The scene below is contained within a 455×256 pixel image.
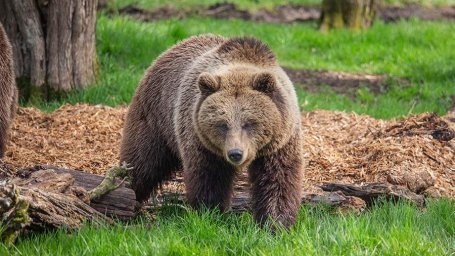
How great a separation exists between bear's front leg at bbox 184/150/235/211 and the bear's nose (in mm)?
472

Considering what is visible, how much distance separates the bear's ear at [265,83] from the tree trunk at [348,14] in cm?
962

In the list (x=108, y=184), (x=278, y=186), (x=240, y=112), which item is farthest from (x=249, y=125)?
(x=108, y=184)

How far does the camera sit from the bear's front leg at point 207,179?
5.64 metres

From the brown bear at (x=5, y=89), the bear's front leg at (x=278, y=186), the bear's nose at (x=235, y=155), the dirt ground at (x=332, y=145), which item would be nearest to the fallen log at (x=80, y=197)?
the dirt ground at (x=332, y=145)

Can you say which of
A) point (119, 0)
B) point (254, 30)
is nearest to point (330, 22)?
point (254, 30)

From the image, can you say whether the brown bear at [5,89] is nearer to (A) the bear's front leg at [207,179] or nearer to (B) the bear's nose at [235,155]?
(A) the bear's front leg at [207,179]

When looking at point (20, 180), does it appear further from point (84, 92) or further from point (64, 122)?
point (84, 92)

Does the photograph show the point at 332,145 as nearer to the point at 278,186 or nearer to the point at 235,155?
the point at 278,186

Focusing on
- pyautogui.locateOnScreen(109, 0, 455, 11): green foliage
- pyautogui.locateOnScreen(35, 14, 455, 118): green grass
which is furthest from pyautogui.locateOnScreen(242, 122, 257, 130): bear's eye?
pyautogui.locateOnScreen(109, 0, 455, 11): green foliage

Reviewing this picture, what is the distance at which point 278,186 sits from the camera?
5586mm

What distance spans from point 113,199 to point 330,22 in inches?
391

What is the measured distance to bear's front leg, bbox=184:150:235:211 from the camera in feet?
18.5

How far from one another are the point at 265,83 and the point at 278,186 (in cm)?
70

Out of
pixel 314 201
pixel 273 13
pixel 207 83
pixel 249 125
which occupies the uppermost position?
pixel 207 83
